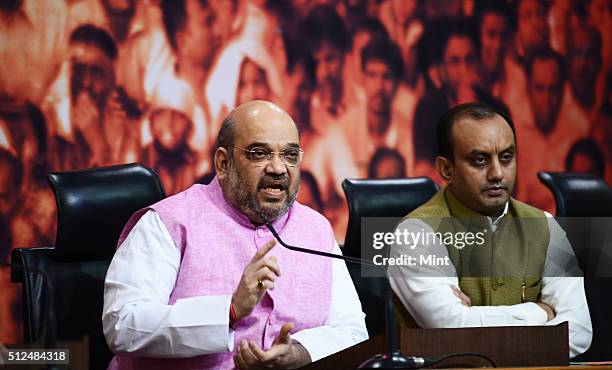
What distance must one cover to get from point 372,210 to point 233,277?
2.31 ft

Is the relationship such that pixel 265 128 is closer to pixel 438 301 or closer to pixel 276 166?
pixel 276 166

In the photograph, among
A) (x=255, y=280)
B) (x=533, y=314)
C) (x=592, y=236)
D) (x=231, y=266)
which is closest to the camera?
(x=255, y=280)

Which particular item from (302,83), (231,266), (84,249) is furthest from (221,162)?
(302,83)

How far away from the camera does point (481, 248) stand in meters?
3.14

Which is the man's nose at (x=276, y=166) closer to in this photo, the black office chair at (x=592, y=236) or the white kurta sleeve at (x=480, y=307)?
the white kurta sleeve at (x=480, y=307)

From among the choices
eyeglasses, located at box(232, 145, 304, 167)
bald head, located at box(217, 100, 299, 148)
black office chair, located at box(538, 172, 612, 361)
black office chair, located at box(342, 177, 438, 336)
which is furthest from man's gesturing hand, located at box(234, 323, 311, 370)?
black office chair, located at box(538, 172, 612, 361)

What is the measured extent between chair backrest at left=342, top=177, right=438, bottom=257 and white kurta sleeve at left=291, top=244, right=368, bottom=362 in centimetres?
17

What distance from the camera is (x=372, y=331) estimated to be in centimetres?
342

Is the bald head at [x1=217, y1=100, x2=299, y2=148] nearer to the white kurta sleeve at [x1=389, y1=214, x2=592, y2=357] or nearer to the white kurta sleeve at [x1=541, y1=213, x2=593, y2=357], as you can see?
the white kurta sleeve at [x1=389, y1=214, x2=592, y2=357]

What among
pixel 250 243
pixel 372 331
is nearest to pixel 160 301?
pixel 250 243

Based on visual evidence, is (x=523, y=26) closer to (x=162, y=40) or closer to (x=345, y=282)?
(x=162, y=40)

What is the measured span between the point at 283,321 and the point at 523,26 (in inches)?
110

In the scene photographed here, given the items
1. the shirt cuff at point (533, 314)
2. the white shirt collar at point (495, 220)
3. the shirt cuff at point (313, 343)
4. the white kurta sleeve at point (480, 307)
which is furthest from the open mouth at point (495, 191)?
the shirt cuff at point (313, 343)

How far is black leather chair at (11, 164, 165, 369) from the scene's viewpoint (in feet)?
9.65
